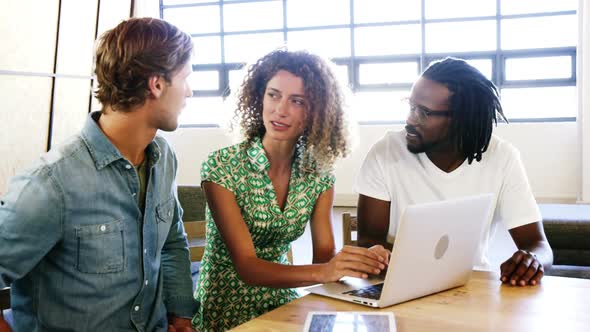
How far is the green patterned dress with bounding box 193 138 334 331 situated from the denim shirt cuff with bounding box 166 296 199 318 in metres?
0.25

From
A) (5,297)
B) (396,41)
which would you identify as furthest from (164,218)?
(396,41)

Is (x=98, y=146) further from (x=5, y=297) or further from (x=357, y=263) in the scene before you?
(x=357, y=263)

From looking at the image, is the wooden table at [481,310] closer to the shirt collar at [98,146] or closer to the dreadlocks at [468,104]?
the shirt collar at [98,146]

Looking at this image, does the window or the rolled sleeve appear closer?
the rolled sleeve

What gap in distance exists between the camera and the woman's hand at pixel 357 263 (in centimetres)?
156

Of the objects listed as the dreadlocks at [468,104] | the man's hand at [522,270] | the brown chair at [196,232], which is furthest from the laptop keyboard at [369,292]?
the brown chair at [196,232]

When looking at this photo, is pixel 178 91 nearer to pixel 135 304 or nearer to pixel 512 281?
pixel 135 304

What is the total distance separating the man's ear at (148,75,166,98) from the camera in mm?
1564

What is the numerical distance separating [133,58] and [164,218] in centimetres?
43

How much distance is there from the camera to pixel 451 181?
7.14ft

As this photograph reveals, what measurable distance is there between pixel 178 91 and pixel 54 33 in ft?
13.0

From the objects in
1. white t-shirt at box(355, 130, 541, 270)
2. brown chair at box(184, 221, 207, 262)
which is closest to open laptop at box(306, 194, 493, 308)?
white t-shirt at box(355, 130, 541, 270)

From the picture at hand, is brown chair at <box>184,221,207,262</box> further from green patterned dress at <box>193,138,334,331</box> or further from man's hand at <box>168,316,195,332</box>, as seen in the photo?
man's hand at <box>168,316,195,332</box>

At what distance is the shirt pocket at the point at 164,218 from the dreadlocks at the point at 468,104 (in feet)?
3.36
